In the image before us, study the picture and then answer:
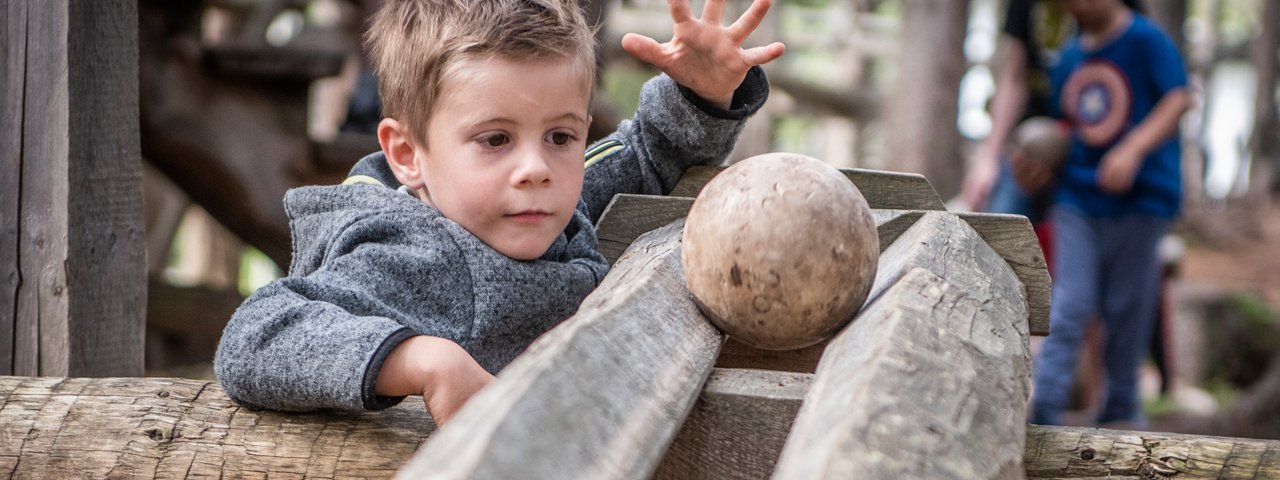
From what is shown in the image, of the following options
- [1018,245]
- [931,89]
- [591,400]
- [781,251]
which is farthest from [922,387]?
[931,89]

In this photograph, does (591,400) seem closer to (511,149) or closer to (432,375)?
(432,375)

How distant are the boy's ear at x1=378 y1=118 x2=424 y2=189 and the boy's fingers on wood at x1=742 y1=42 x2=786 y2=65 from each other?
637 millimetres

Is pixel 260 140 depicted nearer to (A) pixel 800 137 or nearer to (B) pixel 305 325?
(B) pixel 305 325

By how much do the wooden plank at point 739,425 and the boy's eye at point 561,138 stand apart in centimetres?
58

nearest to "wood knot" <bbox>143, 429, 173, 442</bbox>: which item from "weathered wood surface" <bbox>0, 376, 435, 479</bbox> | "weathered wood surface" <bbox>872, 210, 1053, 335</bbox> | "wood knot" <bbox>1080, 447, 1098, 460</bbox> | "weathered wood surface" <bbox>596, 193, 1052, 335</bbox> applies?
"weathered wood surface" <bbox>0, 376, 435, 479</bbox>

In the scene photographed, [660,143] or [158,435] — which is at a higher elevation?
[660,143]

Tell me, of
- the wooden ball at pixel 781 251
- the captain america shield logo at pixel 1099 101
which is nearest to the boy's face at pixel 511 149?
the wooden ball at pixel 781 251

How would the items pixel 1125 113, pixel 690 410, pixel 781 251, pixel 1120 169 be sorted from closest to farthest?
pixel 690 410, pixel 781 251, pixel 1120 169, pixel 1125 113

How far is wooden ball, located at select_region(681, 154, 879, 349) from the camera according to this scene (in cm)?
159

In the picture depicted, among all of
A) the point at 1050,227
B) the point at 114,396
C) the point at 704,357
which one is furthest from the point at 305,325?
the point at 1050,227

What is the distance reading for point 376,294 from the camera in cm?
185

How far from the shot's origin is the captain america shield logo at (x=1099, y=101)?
452cm

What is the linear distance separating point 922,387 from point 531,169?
860 millimetres

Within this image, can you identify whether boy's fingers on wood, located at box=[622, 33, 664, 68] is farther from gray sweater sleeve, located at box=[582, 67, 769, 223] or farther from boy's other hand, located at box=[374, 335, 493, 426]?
boy's other hand, located at box=[374, 335, 493, 426]
